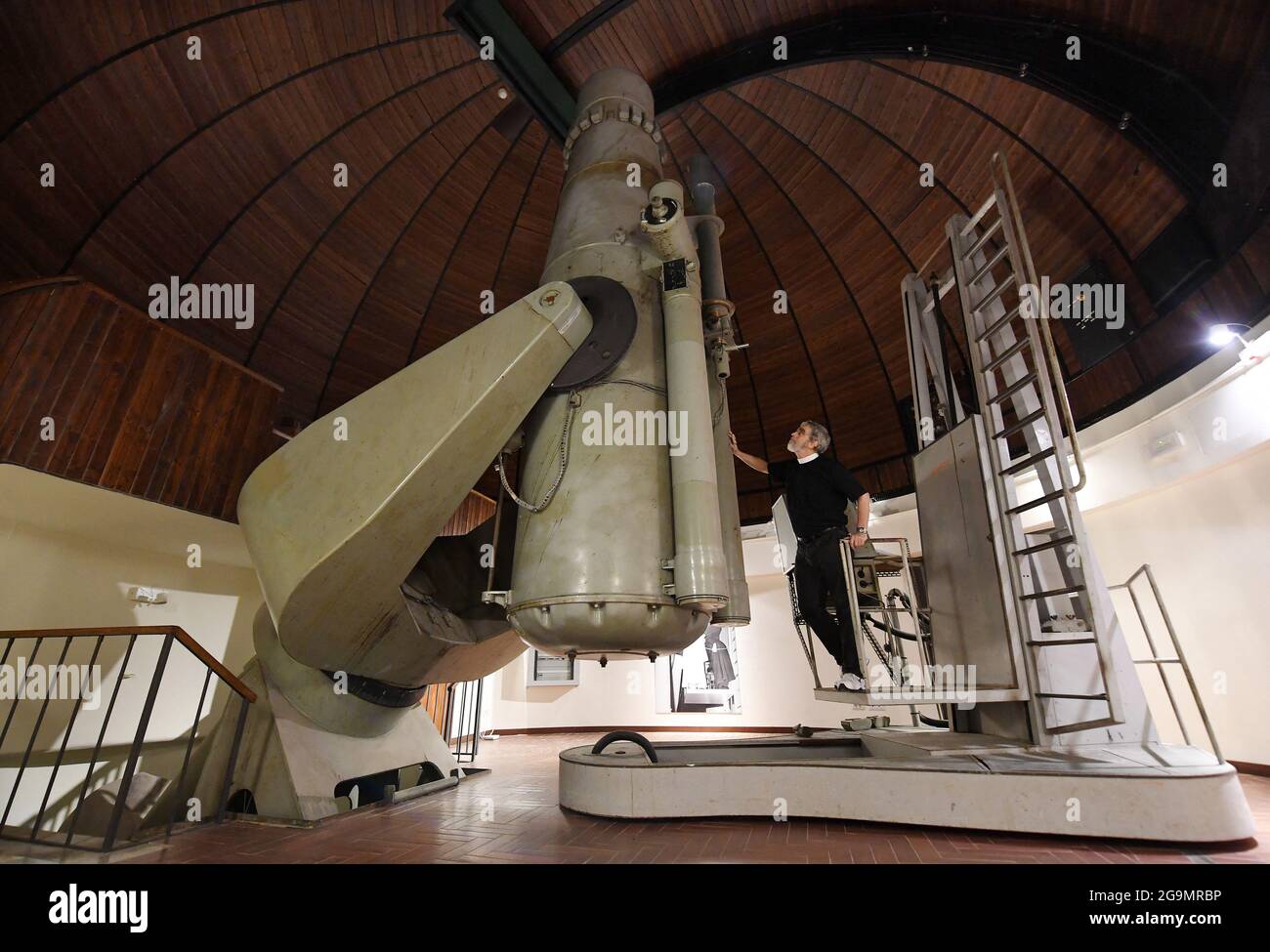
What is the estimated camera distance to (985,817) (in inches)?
123

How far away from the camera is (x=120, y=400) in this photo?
5496 mm

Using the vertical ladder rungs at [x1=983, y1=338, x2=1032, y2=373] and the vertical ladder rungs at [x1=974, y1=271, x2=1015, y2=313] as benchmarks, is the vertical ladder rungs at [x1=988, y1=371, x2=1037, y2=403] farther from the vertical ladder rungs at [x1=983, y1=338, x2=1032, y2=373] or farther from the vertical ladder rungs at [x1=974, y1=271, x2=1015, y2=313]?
the vertical ladder rungs at [x1=974, y1=271, x2=1015, y2=313]

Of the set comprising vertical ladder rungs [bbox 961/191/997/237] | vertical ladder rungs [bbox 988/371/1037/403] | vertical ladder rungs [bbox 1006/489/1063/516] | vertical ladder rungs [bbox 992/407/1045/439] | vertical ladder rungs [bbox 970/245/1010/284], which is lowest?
vertical ladder rungs [bbox 1006/489/1063/516]

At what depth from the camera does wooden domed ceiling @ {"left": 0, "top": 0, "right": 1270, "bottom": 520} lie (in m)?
6.02

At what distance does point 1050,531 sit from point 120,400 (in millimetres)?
7828
